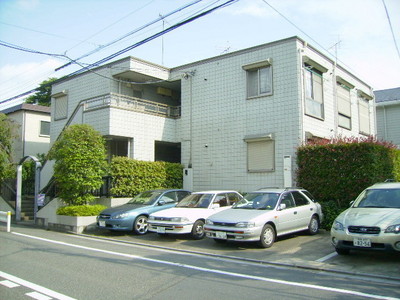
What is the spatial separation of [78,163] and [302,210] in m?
8.80

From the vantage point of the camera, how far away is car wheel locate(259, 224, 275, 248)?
9.90 metres

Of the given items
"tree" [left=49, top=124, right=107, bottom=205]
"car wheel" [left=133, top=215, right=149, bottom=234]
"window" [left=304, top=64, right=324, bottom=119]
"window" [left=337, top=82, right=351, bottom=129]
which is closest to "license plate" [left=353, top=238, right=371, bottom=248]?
"car wheel" [left=133, top=215, right=149, bottom=234]

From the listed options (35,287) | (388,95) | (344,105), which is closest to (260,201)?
(35,287)

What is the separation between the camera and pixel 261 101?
17.0 meters

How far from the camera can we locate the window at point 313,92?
1679 centimetres

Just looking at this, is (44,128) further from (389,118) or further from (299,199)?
(389,118)

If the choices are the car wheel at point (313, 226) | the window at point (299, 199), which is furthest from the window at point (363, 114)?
the window at point (299, 199)

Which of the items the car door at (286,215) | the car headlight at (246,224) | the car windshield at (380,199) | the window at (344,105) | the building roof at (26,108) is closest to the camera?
the car windshield at (380,199)

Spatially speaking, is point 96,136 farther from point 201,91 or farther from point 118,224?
point 201,91

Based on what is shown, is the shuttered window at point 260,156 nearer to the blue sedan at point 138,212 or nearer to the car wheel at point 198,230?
the blue sedan at point 138,212

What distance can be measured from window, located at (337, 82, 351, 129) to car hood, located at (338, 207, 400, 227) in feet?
37.3

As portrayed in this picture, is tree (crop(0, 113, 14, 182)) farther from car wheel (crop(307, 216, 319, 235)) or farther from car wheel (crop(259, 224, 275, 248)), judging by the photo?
car wheel (crop(307, 216, 319, 235))

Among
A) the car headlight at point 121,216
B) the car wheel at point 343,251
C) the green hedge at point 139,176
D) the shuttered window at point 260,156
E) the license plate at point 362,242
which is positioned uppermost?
the shuttered window at point 260,156

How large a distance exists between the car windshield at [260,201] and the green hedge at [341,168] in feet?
9.83
